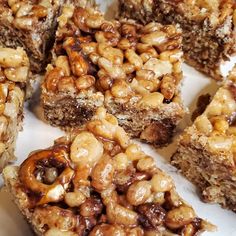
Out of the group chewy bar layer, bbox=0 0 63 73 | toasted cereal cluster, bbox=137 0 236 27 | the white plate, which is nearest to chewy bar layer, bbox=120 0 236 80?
toasted cereal cluster, bbox=137 0 236 27

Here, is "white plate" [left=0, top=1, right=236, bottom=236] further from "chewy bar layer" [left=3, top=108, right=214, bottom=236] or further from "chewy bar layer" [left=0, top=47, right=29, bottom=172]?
"chewy bar layer" [left=3, top=108, right=214, bottom=236]

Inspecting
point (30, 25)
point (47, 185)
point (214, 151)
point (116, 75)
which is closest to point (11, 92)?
point (30, 25)

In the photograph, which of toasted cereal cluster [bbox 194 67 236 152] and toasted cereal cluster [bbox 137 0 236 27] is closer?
toasted cereal cluster [bbox 194 67 236 152]

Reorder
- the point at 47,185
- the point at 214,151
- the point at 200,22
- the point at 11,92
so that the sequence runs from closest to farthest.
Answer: the point at 47,185 < the point at 214,151 < the point at 11,92 < the point at 200,22

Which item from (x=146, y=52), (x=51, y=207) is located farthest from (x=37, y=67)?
(x=51, y=207)

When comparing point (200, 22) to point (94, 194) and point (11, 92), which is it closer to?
point (11, 92)

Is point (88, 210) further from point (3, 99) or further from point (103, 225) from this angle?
point (3, 99)
